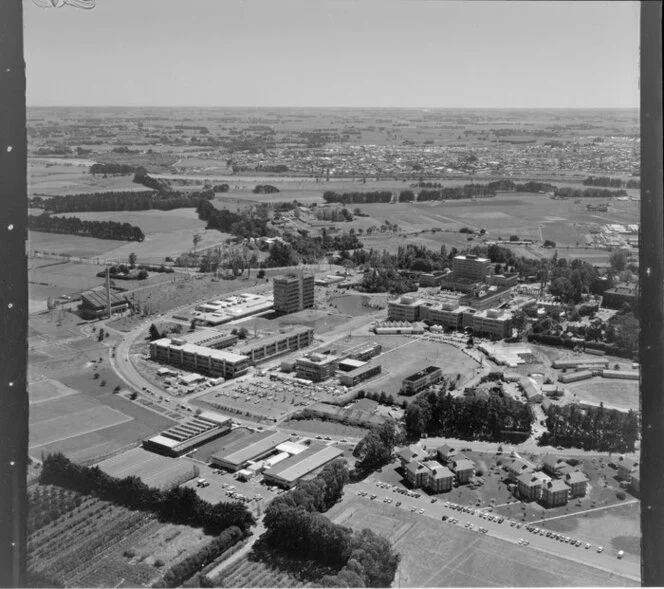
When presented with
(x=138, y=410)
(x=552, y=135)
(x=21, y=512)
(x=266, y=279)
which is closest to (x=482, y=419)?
(x=138, y=410)

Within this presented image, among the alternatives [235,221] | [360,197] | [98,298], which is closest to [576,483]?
[98,298]

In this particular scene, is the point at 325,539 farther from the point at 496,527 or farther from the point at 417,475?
the point at 417,475

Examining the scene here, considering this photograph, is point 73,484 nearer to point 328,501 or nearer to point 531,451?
point 328,501

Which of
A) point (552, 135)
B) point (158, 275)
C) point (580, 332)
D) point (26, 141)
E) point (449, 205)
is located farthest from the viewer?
point (449, 205)

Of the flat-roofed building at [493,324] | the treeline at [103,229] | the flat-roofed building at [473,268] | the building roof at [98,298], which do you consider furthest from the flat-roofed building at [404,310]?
the treeline at [103,229]

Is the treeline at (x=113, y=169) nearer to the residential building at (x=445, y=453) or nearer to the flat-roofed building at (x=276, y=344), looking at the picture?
the flat-roofed building at (x=276, y=344)

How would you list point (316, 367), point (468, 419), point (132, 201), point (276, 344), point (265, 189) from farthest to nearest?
point (265, 189) → point (132, 201) → point (276, 344) → point (316, 367) → point (468, 419)
